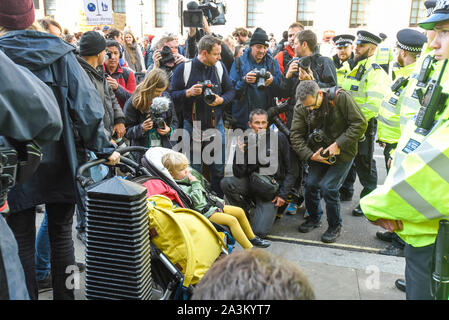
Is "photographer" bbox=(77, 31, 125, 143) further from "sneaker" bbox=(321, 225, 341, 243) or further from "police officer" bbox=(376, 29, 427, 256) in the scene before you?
"police officer" bbox=(376, 29, 427, 256)

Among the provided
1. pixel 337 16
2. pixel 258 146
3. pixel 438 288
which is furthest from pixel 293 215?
pixel 337 16

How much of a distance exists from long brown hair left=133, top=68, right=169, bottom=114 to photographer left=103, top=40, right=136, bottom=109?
69cm

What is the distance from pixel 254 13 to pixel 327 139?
936 inches

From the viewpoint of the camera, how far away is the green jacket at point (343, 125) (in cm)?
415

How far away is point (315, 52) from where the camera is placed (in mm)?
5215

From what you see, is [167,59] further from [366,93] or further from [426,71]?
[426,71]

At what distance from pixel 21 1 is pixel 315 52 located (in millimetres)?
3781

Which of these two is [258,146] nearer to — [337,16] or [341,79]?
[341,79]

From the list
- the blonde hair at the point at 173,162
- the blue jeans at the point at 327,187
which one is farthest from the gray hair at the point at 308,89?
the blonde hair at the point at 173,162

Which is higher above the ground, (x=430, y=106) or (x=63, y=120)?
(x=430, y=106)

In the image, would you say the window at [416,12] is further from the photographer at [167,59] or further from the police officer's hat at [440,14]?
the police officer's hat at [440,14]

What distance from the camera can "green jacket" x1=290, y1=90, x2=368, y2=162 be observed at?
415cm

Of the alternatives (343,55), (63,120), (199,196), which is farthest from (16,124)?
(343,55)

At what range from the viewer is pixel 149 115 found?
434 centimetres
